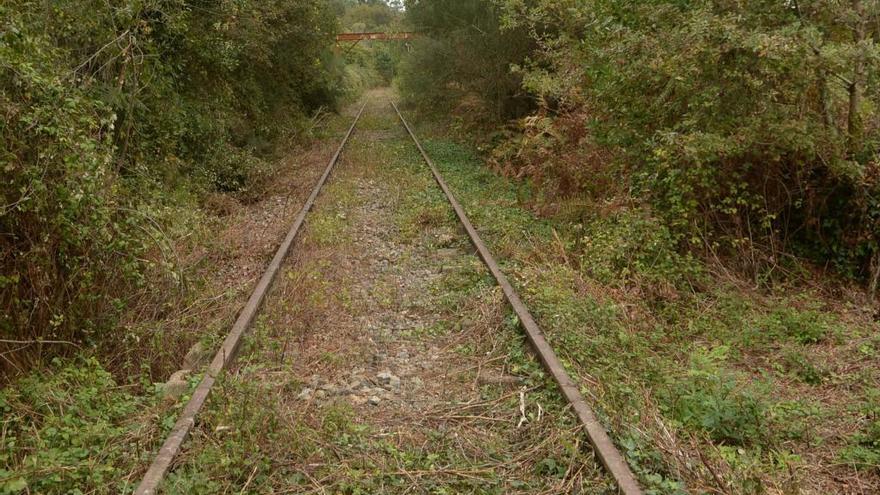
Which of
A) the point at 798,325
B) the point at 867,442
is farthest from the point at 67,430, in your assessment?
the point at 798,325

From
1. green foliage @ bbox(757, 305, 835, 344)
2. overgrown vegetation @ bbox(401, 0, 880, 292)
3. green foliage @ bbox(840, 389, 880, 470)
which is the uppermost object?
overgrown vegetation @ bbox(401, 0, 880, 292)

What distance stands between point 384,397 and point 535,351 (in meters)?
1.21

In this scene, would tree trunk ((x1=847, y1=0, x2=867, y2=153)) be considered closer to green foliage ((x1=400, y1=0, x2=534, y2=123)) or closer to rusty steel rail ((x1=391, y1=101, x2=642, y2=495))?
rusty steel rail ((x1=391, y1=101, x2=642, y2=495))

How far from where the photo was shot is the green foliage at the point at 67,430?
11.4 feet

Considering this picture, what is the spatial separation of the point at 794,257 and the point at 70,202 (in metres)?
6.84

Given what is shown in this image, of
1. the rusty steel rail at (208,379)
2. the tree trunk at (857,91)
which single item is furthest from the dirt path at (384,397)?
the tree trunk at (857,91)

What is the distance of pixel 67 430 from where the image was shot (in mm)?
3883

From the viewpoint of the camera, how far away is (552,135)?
11.7 m

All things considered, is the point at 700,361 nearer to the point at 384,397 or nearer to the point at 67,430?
the point at 384,397

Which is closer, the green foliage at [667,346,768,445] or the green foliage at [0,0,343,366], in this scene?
the green foliage at [667,346,768,445]

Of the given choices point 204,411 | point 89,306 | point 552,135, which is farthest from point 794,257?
point 89,306

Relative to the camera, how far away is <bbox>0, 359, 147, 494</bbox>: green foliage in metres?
3.46

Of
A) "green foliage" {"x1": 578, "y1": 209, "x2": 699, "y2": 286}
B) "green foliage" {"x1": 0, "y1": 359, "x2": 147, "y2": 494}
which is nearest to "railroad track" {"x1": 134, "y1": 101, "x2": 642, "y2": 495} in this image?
"green foliage" {"x1": 0, "y1": 359, "x2": 147, "y2": 494}

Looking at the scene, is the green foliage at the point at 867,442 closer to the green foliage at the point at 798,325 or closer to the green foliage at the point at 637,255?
the green foliage at the point at 798,325
